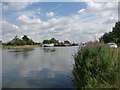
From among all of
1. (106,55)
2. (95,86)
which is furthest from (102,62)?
(95,86)

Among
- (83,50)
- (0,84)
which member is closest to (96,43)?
(83,50)

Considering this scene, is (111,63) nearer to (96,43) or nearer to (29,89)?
(96,43)

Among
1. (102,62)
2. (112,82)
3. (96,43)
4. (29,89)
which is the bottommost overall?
(29,89)

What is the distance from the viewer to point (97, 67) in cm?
1038

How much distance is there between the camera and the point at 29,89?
12.2 m

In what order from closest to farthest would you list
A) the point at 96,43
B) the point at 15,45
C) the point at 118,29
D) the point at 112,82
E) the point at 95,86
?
the point at 95,86 < the point at 112,82 < the point at 96,43 < the point at 118,29 < the point at 15,45

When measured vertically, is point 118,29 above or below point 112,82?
above

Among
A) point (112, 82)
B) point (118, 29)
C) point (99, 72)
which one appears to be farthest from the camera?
point (118, 29)

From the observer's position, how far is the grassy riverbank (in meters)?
9.55

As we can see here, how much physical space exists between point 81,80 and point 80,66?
0.71 metres

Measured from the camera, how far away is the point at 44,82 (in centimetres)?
1398

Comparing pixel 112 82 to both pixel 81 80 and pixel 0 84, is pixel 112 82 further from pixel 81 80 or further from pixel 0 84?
pixel 0 84

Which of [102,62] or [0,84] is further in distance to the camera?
[0,84]

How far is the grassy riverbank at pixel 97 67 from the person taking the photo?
9555 millimetres
